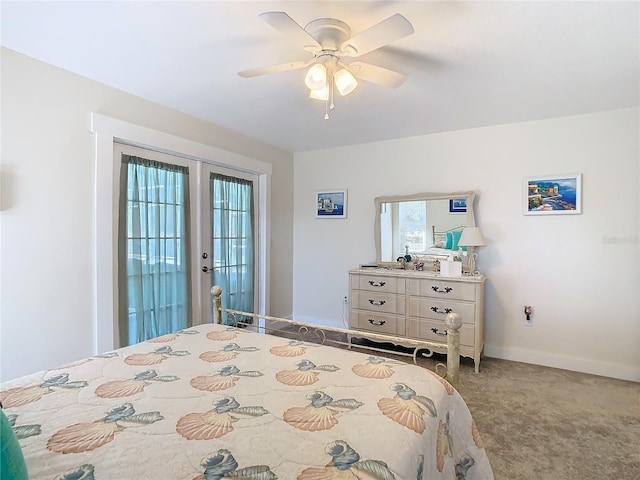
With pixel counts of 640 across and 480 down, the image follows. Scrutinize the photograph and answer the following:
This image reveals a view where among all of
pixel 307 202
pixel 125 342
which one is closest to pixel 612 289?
pixel 307 202

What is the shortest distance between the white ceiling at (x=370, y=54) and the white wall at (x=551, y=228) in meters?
0.30

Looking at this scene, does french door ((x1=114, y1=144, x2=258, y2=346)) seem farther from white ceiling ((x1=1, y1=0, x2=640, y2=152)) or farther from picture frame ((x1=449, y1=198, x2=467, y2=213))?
picture frame ((x1=449, y1=198, x2=467, y2=213))

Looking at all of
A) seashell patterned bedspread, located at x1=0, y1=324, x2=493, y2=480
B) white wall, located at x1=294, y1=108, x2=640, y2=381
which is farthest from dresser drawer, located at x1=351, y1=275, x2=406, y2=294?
seashell patterned bedspread, located at x1=0, y1=324, x2=493, y2=480

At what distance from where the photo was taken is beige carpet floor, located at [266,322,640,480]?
182 cm

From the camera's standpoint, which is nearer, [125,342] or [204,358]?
[204,358]

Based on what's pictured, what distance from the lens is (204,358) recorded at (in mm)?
1646

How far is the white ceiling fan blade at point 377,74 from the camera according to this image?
5.99 feet

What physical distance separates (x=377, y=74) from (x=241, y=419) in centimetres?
180

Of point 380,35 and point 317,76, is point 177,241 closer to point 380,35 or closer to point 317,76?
point 317,76

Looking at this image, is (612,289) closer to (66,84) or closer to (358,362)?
(358,362)

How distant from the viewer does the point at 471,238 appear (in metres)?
3.26

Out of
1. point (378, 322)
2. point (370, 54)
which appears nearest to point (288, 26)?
point (370, 54)

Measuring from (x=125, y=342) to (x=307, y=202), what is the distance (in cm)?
266

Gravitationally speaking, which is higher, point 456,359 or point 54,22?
point 54,22
